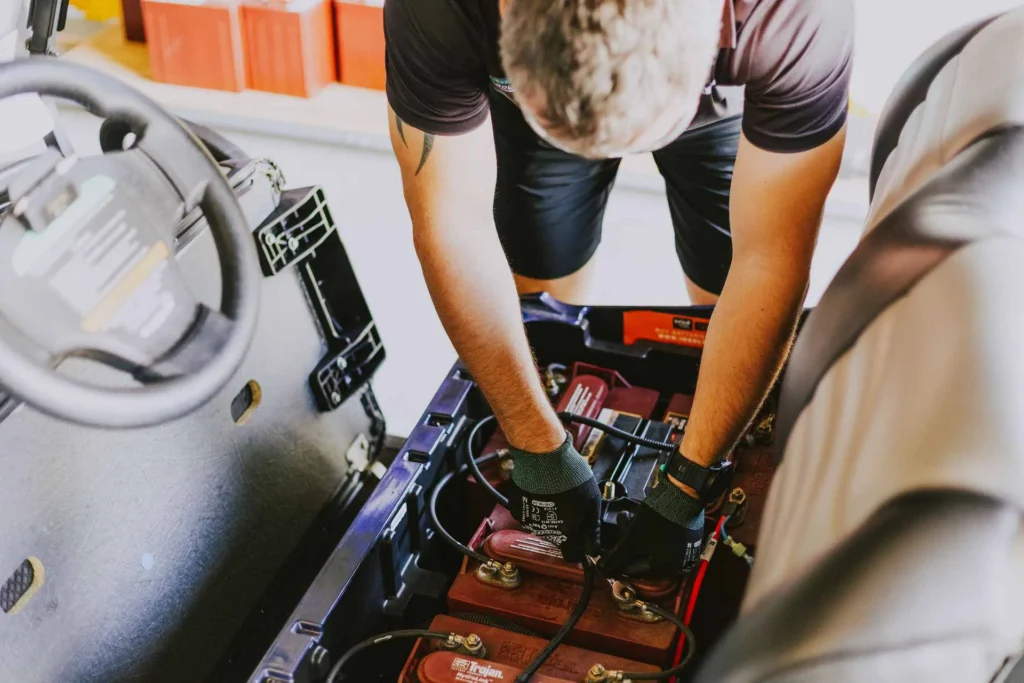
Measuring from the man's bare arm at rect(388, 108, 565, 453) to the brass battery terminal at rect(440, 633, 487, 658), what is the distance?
217 mm

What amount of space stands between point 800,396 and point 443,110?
478 mm

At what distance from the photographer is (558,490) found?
43.9 inches

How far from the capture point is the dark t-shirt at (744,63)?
0.95 metres

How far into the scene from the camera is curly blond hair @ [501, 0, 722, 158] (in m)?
0.76

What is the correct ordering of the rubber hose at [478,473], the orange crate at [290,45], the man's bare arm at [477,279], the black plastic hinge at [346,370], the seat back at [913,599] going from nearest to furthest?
the seat back at [913,599] → the man's bare arm at [477,279] → the rubber hose at [478,473] → the black plastic hinge at [346,370] → the orange crate at [290,45]

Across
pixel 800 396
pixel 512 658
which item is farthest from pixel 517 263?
pixel 800 396

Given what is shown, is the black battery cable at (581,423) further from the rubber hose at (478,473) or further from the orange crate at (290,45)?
the orange crate at (290,45)

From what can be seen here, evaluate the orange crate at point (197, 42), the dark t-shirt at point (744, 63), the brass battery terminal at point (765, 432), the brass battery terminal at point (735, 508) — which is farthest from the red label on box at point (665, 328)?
the orange crate at point (197, 42)

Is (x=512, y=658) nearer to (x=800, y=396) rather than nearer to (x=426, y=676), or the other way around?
(x=426, y=676)

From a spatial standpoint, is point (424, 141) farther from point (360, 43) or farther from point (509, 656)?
point (360, 43)

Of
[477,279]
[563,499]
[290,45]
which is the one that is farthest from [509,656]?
[290,45]

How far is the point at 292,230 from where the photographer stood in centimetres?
138

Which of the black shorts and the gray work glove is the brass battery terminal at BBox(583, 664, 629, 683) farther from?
the black shorts

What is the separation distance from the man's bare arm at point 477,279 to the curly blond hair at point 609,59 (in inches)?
12.5
